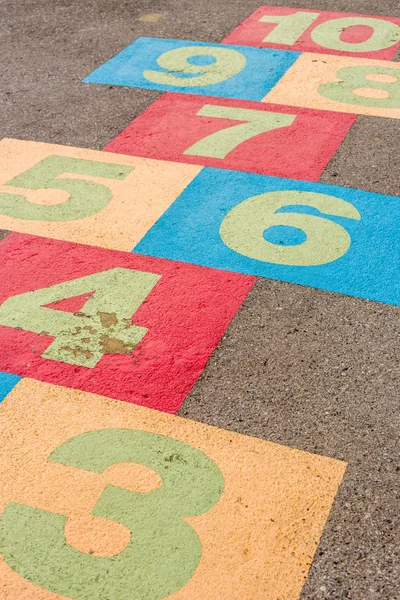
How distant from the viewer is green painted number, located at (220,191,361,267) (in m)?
5.18

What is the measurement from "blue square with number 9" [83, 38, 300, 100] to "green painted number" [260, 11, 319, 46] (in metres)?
0.32

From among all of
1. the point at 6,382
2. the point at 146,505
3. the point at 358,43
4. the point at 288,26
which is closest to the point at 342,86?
the point at 358,43

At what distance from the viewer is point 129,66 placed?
26.6 ft

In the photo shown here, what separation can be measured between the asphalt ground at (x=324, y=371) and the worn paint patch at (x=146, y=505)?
12cm

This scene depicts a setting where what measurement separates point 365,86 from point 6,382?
195 inches

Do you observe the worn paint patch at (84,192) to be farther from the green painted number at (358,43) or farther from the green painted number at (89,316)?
the green painted number at (358,43)

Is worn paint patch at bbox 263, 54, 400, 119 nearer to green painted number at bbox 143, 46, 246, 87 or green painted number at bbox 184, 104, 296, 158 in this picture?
green painted number at bbox 184, 104, 296, 158

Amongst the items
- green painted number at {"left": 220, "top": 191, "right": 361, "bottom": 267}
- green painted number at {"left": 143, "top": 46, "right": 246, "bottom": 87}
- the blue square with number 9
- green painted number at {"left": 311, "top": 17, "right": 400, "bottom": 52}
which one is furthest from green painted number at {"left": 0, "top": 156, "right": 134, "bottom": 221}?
green painted number at {"left": 311, "top": 17, "right": 400, "bottom": 52}

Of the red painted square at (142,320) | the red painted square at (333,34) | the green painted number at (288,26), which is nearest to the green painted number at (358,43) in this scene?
the red painted square at (333,34)

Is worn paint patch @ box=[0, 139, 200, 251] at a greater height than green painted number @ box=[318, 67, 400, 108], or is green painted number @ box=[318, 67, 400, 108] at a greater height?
worn paint patch @ box=[0, 139, 200, 251]

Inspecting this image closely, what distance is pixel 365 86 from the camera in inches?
297

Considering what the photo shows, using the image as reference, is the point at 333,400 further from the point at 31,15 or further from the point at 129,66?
the point at 31,15

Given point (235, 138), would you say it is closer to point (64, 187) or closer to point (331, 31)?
point (64, 187)

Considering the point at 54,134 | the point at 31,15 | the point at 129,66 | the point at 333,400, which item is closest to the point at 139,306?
the point at 333,400
